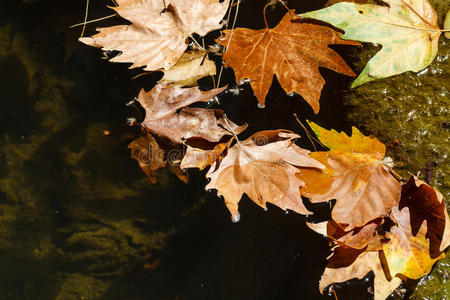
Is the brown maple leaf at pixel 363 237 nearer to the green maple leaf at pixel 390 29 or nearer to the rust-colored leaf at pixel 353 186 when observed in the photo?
the rust-colored leaf at pixel 353 186

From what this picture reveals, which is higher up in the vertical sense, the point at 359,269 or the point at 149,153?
the point at 149,153

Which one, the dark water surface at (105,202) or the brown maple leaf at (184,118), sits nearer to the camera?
the brown maple leaf at (184,118)

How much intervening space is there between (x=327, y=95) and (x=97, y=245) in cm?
141

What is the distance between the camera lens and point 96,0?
1.54 meters

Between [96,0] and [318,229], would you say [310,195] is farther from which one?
[96,0]

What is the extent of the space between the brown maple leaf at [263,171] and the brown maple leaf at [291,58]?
168mm

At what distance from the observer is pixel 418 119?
129cm

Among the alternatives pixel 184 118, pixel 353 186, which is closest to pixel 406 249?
pixel 353 186

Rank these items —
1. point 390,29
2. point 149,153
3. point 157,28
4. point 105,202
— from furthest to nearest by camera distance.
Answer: point 105,202 < point 149,153 < point 157,28 < point 390,29

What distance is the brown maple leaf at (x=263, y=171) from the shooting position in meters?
1.16

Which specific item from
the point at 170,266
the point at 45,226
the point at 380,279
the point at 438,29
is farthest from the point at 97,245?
the point at 438,29

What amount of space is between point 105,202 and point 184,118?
74 cm

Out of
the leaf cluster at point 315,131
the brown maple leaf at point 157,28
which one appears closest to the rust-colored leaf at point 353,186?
the leaf cluster at point 315,131

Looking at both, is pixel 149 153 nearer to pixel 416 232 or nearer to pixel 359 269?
pixel 359 269
